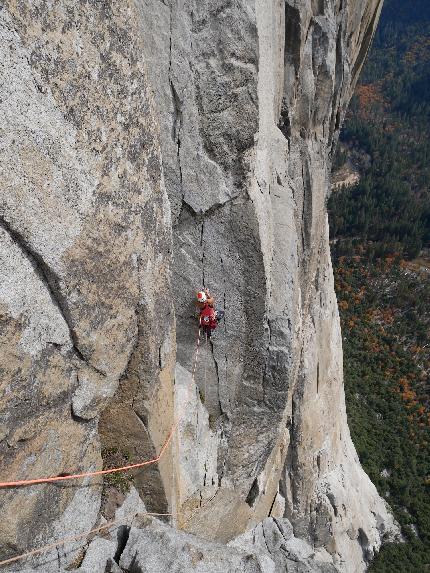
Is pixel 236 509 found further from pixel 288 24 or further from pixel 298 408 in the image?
pixel 288 24

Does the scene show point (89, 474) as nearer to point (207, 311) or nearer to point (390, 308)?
point (207, 311)

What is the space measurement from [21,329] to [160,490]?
3366mm

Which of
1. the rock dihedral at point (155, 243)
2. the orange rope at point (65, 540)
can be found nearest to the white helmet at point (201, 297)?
the rock dihedral at point (155, 243)

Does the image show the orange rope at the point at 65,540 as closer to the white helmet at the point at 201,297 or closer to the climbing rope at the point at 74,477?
the climbing rope at the point at 74,477

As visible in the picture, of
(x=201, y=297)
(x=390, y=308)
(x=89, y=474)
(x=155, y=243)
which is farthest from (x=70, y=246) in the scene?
(x=390, y=308)

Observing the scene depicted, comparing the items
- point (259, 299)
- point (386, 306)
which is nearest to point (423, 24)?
point (386, 306)

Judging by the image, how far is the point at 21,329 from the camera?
4.02 m

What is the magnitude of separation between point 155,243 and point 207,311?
7.17 feet

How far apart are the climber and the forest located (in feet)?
74.0

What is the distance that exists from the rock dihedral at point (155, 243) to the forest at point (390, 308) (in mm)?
21273

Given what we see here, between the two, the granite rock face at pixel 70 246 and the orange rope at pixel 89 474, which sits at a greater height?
the granite rock face at pixel 70 246

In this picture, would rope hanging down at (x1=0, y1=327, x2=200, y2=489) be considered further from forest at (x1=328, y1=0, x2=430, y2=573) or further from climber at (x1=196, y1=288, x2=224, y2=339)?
forest at (x1=328, y1=0, x2=430, y2=573)

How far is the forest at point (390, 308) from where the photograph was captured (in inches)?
1164

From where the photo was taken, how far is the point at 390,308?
45.8 m
